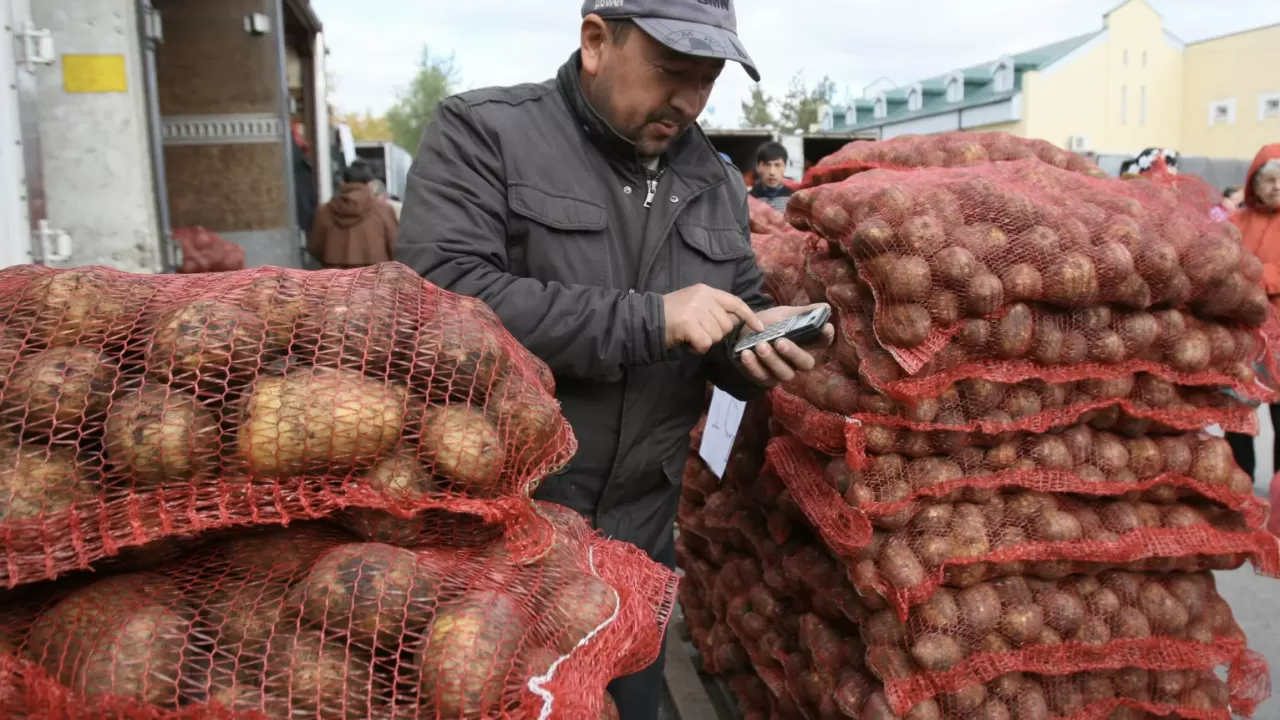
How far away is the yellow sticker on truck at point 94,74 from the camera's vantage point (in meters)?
3.35

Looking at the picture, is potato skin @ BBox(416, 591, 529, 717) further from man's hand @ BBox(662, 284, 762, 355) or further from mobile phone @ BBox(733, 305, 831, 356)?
mobile phone @ BBox(733, 305, 831, 356)

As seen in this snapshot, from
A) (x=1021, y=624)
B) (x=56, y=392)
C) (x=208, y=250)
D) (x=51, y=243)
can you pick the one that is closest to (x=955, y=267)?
(x=1021, y=624)

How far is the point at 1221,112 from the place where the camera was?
94.4ft

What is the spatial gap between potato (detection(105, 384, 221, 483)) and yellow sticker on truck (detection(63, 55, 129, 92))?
2.76 m

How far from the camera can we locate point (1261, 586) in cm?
435

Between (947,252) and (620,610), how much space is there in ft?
4.37

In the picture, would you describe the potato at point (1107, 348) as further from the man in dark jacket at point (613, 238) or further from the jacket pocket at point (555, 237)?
the jacket pocket at point (555, 237)

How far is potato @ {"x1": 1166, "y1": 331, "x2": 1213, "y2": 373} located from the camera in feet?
7.93

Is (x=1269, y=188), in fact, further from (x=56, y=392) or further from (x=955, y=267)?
(x=56, y=392)

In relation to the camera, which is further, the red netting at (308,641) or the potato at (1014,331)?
the potato at (1014,331)

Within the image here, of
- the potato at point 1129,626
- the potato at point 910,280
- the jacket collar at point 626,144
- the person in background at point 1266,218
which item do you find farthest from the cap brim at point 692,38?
the person in background at point 1266,218

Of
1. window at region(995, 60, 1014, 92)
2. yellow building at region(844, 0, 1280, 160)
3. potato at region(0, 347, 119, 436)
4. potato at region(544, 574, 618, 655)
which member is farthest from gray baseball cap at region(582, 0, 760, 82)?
window at region(995, 60, 1014, 92)

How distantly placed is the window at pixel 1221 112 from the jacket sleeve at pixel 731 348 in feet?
108

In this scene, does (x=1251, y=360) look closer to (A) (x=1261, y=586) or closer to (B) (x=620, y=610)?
(B) (x=620, y=610)
